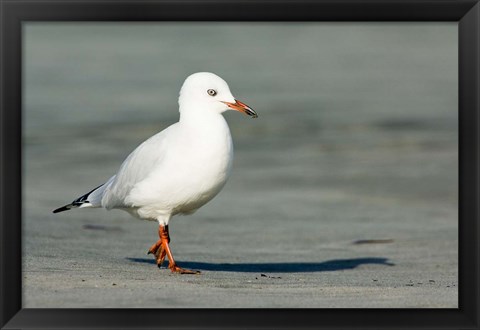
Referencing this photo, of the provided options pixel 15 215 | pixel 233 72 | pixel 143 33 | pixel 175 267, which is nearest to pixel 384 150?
pixel 233 72

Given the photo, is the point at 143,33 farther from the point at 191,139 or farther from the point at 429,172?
the point at 191,139

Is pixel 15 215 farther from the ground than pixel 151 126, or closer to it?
closer to it

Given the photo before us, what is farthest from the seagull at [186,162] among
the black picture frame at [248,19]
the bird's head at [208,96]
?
the black picture frame at [248,19]

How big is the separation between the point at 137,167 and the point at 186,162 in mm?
493

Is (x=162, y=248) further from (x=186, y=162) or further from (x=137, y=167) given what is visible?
(x=186, y=162)

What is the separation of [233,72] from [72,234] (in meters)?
9.13

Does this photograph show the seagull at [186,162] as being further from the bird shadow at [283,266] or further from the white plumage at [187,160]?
the bird shadow at [283,266]

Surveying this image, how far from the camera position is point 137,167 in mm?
6688

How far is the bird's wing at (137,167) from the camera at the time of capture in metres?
6.52

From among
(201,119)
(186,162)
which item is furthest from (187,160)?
(201,119)

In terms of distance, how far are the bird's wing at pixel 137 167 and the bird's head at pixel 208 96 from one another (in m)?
0.23

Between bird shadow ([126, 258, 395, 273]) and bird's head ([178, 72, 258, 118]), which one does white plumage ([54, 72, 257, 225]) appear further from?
bird shadow ([126, 258, 395, 273])

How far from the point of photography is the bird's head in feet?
21.5

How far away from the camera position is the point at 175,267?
6.55m
